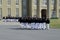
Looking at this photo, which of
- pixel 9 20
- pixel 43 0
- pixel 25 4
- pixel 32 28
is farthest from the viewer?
pixel 43 0

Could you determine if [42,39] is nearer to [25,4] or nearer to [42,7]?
Result: [25,4]

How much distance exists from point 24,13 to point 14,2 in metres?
10.4

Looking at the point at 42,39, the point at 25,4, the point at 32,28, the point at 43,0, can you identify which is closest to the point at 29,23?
the point at 32,28

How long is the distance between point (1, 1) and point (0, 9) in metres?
1.88

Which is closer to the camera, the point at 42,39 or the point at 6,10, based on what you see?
the point at 42,39

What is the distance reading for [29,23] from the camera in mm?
37469

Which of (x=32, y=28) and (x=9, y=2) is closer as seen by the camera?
(x=32, y=28)

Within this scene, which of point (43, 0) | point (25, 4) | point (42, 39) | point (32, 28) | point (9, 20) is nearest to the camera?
point (42, 39)

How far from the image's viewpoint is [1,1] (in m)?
69.9

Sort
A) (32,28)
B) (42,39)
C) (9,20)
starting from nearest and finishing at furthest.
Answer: (42,39)
(32,28)
(9,20)

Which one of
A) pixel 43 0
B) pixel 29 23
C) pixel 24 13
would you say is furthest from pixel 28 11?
pixel 29 23

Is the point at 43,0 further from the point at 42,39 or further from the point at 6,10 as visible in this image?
the point at 42,39

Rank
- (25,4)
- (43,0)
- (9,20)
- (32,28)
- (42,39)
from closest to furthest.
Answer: (42,39)
(32,28)
(25,4)
(9,20)
(43,0)

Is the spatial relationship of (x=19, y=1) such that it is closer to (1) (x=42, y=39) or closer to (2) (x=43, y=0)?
(2) (x=43, y=0)
